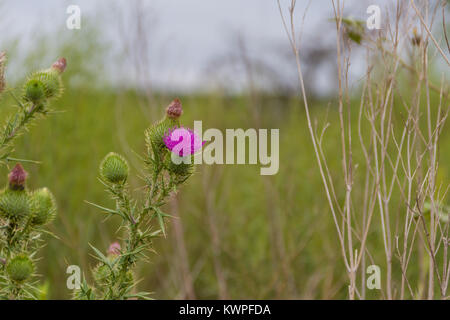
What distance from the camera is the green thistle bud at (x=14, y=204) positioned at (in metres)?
1.27

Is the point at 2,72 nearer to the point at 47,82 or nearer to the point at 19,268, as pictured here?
the point at 47,82

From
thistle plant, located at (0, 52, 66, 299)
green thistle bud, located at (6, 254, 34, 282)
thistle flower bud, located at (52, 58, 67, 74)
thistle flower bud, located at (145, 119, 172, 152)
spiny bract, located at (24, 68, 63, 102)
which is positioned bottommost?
green thistle bud, located at (6, 254, 34, 282)

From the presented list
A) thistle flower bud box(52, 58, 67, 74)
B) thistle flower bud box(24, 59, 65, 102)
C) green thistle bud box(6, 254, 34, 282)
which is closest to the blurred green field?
thistle flower bud box(52, 58, 67, 74)

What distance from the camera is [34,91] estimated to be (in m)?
1.45

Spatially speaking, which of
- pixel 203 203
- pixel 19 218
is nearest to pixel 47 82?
pixel 19 218

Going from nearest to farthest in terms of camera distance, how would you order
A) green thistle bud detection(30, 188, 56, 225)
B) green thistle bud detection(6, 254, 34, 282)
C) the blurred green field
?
green thistle bud detection(6, 254, 34, 282) < green thistle bud detection(30, 188, 56, 225) < the blurred green field

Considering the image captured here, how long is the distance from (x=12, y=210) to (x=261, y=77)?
8.28 ft

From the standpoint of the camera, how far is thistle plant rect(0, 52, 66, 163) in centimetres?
137

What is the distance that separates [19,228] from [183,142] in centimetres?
49

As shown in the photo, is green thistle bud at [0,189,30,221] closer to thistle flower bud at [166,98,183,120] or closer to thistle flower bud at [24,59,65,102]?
thistle flower bud at [24,59,65,102]

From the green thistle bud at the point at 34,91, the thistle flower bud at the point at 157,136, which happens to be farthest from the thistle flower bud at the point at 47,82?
the thistle flower bud at the point at 157,136

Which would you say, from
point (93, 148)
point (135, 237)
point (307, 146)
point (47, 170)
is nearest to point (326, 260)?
point (307, 146)
